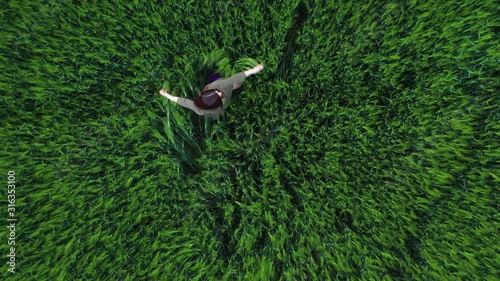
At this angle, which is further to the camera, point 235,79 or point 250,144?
point 250,144

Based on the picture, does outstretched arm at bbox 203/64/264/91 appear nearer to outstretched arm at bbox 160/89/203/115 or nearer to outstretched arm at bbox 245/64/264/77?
outstretched arm at bbox 245/64/264/77

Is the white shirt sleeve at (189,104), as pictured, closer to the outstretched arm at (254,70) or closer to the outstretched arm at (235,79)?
the outstretched arm at (235,79)

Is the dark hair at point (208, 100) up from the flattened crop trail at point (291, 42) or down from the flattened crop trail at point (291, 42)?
down

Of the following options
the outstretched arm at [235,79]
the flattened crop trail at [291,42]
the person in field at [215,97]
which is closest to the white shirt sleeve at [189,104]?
the person in field at [215,97]

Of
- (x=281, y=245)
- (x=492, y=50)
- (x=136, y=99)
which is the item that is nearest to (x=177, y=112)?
(x=136, y=99)

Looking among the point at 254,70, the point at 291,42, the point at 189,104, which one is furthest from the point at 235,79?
the point at 291,42

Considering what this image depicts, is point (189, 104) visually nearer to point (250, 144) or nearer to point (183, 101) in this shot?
point (183, 101)

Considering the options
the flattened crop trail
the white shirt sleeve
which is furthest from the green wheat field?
the white shirt sleeve
